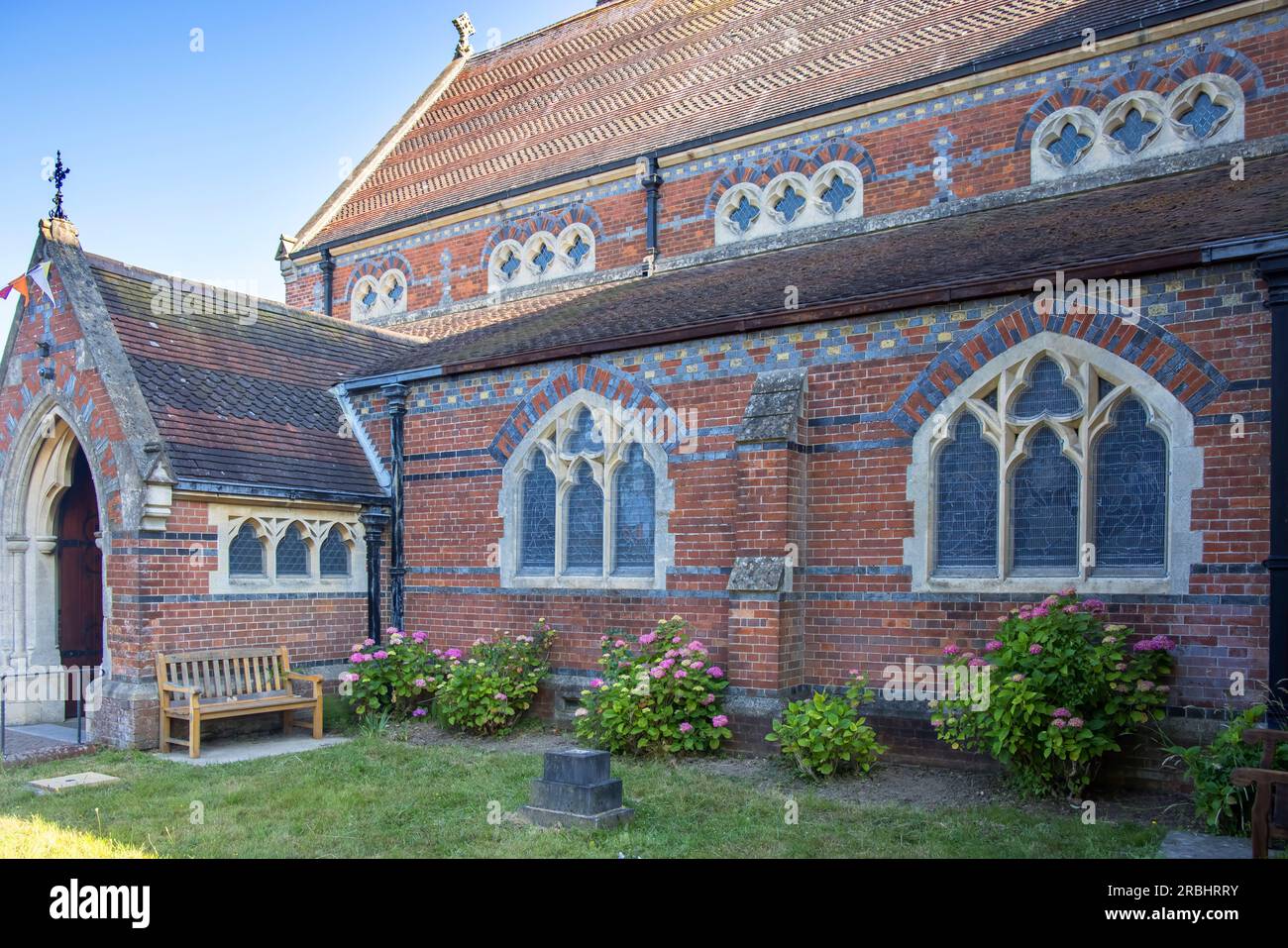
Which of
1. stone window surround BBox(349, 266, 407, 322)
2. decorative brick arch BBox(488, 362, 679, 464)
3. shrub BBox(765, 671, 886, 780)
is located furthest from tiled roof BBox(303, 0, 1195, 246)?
shrub BBox(765, 671, 886, 780)

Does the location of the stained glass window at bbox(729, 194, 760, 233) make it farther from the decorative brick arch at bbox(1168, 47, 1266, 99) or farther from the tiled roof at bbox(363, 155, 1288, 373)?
the decorative brick arch at bbox(1168, 47, 1266, 99)

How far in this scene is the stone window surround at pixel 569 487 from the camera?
1095 cm

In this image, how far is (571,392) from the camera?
11.8 meters

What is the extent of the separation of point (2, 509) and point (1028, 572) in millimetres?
11546

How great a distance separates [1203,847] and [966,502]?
360 cm

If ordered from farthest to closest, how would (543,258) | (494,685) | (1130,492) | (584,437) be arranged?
1. (543,258)
2. (584,437)
3. (494,685)
4. (1130,492)

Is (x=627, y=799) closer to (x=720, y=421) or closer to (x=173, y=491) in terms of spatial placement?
(x=720, y=421)

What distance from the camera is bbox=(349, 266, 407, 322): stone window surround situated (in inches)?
728

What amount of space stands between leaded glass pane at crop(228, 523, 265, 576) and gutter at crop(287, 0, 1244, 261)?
7.53 meters

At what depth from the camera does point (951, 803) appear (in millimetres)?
8031

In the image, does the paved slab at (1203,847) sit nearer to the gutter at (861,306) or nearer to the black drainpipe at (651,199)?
the gutter at (861,306)

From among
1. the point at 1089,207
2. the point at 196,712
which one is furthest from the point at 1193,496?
the point at 196,712

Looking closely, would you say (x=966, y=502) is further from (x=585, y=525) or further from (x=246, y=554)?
(x=246, y=554)

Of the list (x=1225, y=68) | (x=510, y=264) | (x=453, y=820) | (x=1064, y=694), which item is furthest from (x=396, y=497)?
(x=1225, y=68)
